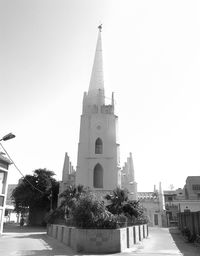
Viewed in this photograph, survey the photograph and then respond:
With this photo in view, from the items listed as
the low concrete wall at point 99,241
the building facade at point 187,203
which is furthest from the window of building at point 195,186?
the low concrete wall at point 99,241

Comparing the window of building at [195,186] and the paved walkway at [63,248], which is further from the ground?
the window of building at [195,186]

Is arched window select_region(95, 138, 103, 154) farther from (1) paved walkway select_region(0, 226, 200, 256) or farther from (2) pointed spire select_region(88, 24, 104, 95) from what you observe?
(1) paved walkway select_region(0, 226, 200, 256)

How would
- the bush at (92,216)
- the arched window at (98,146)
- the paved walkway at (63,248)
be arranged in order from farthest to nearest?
the arched window at (98,146) < the bush at (92,216) < the paved walkway at (63,248)

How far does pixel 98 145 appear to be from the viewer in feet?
156

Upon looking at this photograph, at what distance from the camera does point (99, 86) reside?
52.9 meters

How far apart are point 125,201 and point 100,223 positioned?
12979 millimetres

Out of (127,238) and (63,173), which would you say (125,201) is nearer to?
(127,238)

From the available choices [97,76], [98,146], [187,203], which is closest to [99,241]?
[98,146]

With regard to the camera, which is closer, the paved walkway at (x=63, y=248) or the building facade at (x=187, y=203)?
the paved walkway at (x=63, y=248)

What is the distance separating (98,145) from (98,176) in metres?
5.88

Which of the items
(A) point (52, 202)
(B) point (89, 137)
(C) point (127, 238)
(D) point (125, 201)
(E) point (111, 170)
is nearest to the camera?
(C) point (127, 238)

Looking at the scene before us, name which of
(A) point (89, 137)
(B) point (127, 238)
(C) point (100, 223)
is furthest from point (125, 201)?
(A) point (89, 137)

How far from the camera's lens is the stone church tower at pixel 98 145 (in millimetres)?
44156

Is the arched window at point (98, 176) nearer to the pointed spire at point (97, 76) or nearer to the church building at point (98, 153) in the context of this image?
the church building at point (98, 153)
